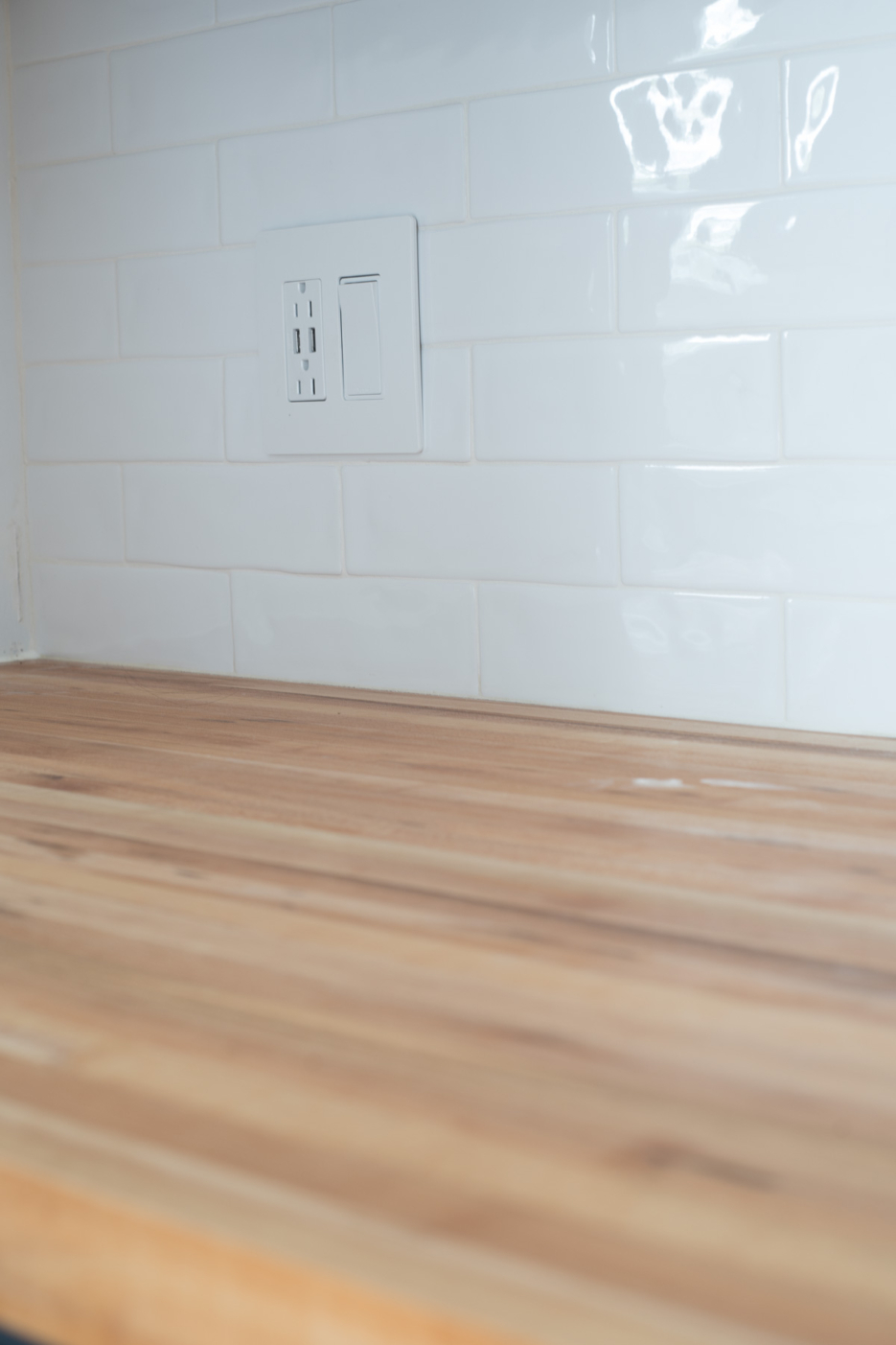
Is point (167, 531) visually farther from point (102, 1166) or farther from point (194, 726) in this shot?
point (102, 1166)

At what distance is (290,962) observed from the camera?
1.74ft

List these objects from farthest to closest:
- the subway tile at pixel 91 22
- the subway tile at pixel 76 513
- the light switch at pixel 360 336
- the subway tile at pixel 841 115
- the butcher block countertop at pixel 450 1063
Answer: the subway tile at pixel 76 513 < the subway tile at pixel 91 22 < the light switch at pixel 360 336 < the subway tile at pixel 841 115 < the butcher block countertop at pixel 450 1063

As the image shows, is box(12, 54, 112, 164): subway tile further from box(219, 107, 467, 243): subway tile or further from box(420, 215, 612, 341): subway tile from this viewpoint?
box(420, 215, 612, 341): subway tile

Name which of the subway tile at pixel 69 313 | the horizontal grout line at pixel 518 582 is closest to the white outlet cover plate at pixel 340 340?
the horizontal grout line at pixel 518 582

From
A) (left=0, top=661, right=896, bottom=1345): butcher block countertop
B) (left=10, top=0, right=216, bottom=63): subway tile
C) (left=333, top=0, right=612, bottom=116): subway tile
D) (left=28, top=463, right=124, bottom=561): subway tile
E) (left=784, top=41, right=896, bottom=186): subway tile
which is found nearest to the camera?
(left=0, top=661, right=896, bottom=1345): butcher block countertop

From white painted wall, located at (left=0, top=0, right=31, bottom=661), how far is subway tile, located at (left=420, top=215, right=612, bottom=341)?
52cm

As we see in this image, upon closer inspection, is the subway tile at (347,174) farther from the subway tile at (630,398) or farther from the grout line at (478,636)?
the grout line at (478,636)

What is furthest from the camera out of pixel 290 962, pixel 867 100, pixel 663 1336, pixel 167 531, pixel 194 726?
pixel 167 531

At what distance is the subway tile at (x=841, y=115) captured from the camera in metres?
0.91

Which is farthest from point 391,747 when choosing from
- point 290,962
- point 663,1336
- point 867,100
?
point 663,1336

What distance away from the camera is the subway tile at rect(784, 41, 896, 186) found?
91 cm

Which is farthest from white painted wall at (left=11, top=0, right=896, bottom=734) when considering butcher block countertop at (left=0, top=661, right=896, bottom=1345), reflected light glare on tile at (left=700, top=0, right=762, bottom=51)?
butcher block countertop at (left=0, top=661, right=896, bottom=1345)

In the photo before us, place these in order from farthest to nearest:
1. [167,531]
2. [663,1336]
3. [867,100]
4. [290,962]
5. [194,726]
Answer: [167,531], [194,726], [867,100], [290,962], [663,1336]

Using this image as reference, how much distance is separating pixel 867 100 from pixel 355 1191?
32.6 inches
